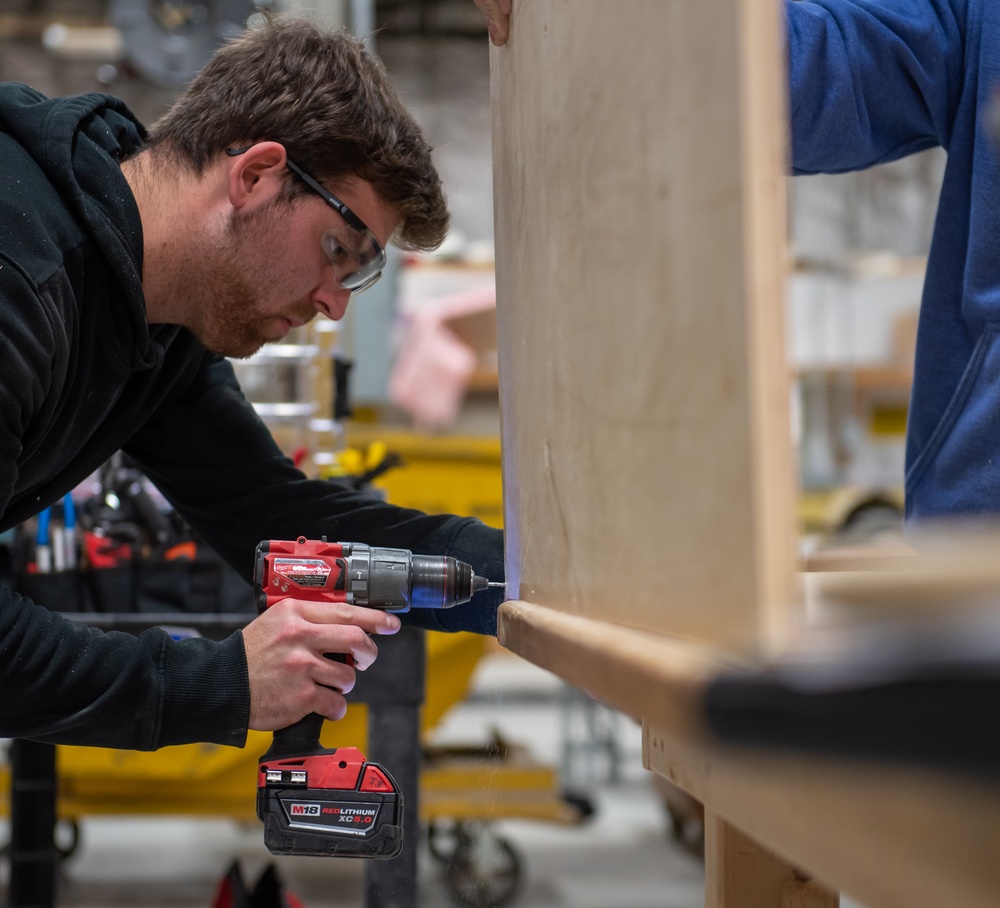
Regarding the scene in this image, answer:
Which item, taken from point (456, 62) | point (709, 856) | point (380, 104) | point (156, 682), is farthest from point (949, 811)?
point (456, 62)

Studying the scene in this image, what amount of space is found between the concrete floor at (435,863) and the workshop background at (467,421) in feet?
0.04

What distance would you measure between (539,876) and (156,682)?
2238 mm

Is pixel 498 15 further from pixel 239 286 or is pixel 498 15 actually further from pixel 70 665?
pixel 70 665

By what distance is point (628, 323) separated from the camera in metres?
0.73

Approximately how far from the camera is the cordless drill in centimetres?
125

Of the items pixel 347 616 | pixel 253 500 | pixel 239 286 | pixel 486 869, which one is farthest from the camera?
pixel 486 869

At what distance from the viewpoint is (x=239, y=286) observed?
1321mm

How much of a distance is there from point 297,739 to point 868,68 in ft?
3.44

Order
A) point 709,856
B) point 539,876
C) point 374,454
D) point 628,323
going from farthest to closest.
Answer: point 539,876
point 374,454
point 709,856
point 628,323

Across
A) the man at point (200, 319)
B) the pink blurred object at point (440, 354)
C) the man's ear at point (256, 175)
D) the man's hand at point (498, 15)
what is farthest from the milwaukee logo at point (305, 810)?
the pink blurred object at point (440, 354)

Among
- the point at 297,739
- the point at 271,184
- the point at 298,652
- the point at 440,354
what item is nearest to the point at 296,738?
the point at 297,739

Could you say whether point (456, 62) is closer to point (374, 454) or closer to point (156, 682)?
point (374, 454)

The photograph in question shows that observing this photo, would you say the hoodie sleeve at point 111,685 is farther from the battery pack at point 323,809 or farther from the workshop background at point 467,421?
the workshop background at point 467,421

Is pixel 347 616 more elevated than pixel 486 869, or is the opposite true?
pixel 347 616
